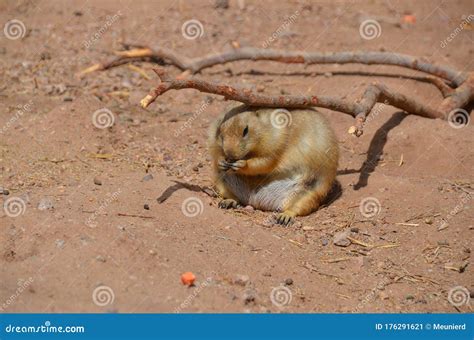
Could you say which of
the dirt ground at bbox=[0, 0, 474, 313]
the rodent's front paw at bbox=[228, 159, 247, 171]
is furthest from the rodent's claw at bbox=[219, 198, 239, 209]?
the rodent's front paw at bbox=[228, 159, 247, 171]

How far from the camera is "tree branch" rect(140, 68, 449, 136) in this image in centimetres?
551

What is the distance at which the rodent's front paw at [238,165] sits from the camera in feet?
20.0

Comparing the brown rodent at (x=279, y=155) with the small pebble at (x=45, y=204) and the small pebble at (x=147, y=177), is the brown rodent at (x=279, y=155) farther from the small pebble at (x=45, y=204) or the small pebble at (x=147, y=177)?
the small pebble at (x=45, y=204)

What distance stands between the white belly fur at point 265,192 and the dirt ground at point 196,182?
0.12m

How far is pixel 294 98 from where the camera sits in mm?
6234

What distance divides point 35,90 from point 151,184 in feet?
10.2

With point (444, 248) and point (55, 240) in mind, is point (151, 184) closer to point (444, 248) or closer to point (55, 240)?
point (55, 240)

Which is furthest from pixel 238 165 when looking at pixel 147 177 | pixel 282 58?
pixel 282 58

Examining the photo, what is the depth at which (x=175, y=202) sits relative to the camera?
236 inches

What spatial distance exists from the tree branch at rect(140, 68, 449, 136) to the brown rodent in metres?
0.13

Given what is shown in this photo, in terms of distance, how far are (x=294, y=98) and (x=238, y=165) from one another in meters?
0.81

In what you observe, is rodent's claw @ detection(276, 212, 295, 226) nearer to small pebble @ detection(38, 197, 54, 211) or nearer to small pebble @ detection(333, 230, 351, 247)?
small pebble @ detection(333, 230, 351, 247)

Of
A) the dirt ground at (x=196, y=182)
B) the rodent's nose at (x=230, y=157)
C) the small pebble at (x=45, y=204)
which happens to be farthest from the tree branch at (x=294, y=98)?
the small pebble at (x=45, y=204)

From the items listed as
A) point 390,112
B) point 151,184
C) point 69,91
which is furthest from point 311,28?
point 151,184
